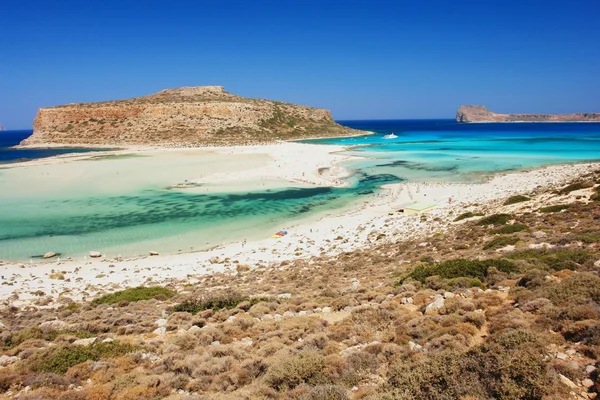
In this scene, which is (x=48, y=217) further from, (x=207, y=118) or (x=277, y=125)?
(x=277, y=125)

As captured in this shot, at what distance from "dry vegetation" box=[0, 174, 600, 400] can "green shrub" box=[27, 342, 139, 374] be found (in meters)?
0.03

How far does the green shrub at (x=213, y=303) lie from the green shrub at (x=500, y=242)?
9.89 meters

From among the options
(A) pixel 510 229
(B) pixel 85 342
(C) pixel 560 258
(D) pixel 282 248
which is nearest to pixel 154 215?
(D) pixel 282 248

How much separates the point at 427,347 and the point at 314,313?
4.23m

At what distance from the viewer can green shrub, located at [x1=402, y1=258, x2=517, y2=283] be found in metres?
11.3

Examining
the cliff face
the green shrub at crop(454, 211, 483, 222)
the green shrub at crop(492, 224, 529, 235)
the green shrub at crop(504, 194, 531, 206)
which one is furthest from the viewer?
the cliff face

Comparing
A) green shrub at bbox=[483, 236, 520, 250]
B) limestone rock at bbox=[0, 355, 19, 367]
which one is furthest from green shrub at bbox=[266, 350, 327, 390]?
green shrub at bbox=[483, 236, 520, 250]

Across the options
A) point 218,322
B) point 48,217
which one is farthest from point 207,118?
point 218,322

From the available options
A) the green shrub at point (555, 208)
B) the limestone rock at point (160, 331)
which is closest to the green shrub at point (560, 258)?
the green shrub at point (555, 208)

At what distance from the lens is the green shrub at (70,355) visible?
779 cm

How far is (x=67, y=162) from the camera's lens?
64.4 metres

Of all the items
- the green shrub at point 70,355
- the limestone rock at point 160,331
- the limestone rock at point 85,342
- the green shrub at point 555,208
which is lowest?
the limestone rock at point 160,331

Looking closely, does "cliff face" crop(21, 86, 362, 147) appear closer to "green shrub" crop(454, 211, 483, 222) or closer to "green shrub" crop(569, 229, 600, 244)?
"green shrub" crop(454, 211, 483, 222)

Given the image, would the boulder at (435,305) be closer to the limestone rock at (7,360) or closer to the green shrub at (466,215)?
the limestone rock at (7,360)
